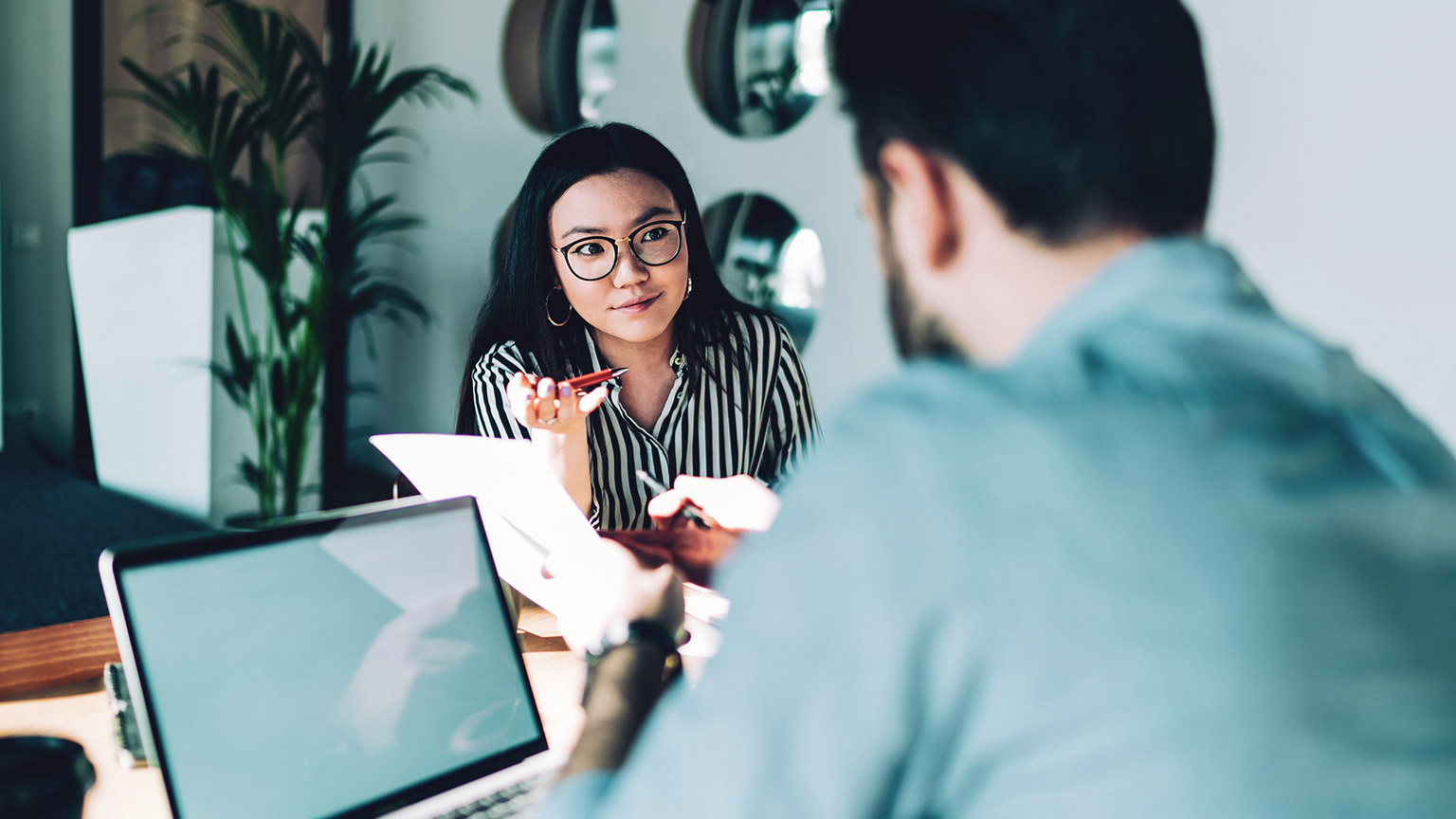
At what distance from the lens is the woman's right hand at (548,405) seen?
1469mm

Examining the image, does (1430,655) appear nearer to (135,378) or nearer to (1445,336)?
(1445,336)

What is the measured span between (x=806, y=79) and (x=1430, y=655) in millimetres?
2389

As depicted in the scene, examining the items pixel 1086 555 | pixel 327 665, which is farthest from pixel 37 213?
pixel 1086 555

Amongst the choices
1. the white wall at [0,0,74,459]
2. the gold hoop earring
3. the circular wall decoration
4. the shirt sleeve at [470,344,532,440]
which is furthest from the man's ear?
the white wall at [0,0,74,459]

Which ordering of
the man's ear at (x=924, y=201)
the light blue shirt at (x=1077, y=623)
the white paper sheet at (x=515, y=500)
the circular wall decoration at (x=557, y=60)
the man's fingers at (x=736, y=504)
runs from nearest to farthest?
1. the light blue shirt at (x=1077, y=623)
2. the man's ear at (x=924, y=201)
3. the white paper sheet at (x=515, y=500)
4. the man's fingers at (x=736, y=504)
5. the circular wall decoration at (x=557, y=60)

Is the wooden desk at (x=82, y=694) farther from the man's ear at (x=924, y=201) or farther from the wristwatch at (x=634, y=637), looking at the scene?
the man's ear at (x=924, y=201)

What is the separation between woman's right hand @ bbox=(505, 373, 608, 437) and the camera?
1.47 meters

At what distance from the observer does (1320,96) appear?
1701 mm

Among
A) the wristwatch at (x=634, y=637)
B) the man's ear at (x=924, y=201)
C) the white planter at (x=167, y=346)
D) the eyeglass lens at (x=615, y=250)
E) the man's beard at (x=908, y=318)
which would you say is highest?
the man's ear at (x=924, y=201)

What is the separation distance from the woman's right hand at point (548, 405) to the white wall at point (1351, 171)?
1.09 meters

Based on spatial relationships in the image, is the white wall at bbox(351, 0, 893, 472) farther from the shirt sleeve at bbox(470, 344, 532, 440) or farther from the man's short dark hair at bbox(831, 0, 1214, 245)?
the man's short dark hair at bbox(831, 0, 1214, 245)

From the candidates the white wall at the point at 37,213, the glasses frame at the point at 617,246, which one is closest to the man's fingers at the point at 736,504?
the glasses frame at the point at 617,246

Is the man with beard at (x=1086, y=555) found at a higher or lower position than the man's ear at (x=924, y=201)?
lower

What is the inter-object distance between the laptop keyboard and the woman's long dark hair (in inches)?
37.6
